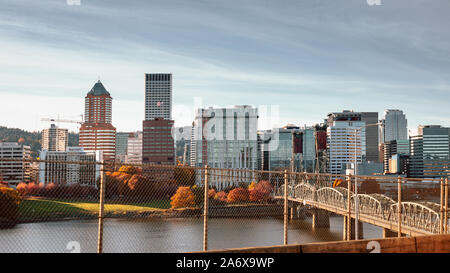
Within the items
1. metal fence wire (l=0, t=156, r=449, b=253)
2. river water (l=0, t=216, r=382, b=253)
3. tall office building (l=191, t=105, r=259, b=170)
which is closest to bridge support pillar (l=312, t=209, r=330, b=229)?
metal fence wire (l=0, t=156, r=449, b=253)

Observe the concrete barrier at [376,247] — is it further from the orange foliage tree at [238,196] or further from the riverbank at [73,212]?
the orange foliage tree at [238,196]

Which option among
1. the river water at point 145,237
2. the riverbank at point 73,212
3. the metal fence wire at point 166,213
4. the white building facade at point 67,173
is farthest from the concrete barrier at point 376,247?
the river water at point 145,237

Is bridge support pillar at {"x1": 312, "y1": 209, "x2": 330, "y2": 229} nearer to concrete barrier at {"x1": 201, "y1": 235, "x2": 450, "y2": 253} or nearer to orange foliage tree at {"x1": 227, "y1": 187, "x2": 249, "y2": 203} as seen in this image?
orange foliage tree at {"x1": 227, "y1": 187, "x2": 249, "y2": 203}

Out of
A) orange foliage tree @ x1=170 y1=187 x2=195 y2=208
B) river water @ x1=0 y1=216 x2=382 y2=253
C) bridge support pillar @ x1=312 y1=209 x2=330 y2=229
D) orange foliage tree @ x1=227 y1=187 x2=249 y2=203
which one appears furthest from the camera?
bridge support pillar @ x1=312 y1=209 x2=330 y2=229

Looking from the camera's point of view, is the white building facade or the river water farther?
the river water

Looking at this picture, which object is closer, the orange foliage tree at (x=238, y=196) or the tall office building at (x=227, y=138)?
the orange foliage tree at (x=238, y=196)

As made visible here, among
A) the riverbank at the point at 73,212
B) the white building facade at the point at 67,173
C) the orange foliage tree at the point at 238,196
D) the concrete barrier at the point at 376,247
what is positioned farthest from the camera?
the orange foliage tree at the point at 238,196

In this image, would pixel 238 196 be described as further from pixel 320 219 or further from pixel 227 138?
pixel 227 138

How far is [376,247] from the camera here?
8961mm

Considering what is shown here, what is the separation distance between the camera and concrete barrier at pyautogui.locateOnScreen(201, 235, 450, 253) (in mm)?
8117

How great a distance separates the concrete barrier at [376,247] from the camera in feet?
26.6

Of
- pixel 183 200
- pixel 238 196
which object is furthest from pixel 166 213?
pixel 238 196
